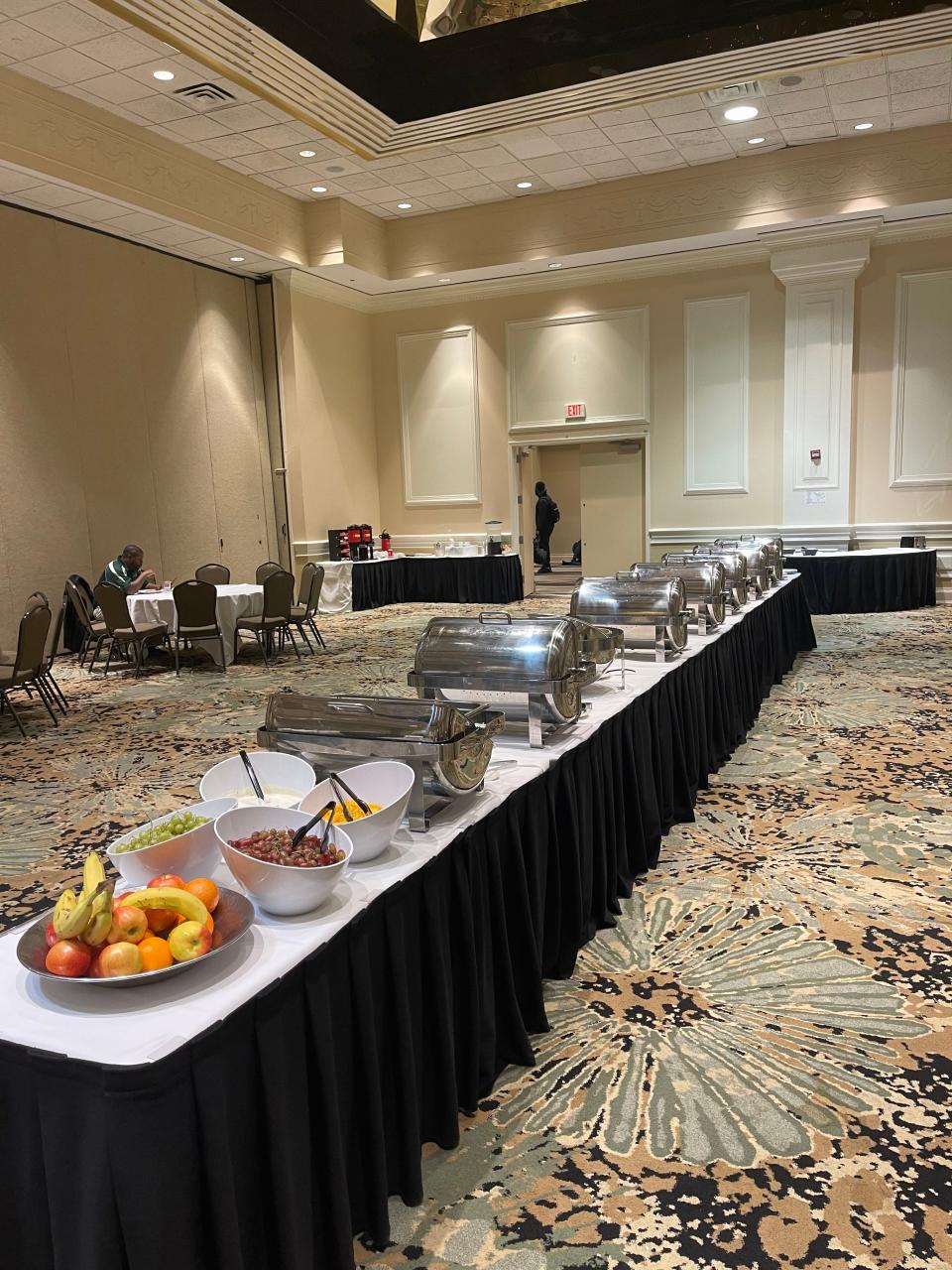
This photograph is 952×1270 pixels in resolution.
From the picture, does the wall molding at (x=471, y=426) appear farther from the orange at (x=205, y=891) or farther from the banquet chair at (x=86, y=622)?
the orange at (x=205, y=891)

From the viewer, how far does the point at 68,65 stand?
23.3ft

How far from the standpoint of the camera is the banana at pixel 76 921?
1.34 metres

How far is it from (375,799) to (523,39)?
503 cm

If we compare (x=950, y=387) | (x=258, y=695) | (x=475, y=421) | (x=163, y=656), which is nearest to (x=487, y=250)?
(x=475, y=421)

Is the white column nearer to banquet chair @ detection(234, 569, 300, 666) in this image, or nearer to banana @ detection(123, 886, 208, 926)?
banquet chair @ detection(234, 569, 300, 666)

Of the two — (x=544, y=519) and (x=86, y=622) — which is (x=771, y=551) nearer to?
(x=86, y=622)

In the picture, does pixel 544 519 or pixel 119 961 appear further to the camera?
pixel 544 519

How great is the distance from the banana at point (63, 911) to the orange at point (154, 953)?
11cm

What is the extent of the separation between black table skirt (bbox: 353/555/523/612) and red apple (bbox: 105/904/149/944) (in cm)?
1042

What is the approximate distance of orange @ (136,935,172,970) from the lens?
1.35 m

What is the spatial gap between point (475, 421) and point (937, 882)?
10.3 m

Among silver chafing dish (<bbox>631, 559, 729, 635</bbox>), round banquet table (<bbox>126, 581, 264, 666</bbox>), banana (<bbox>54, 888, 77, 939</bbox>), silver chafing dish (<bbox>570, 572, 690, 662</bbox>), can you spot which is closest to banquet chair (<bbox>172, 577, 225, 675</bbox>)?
round banquet table (<bbox>126, 581, 264, 666</bbox>)

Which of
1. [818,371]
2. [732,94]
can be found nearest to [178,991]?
[732,94]

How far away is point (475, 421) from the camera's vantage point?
1266 cm
